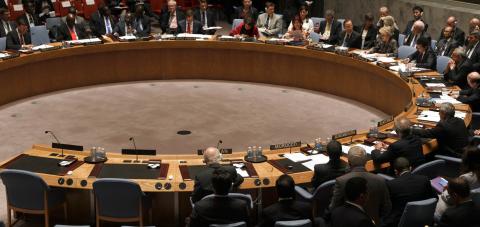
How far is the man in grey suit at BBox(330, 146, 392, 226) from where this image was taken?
641cm

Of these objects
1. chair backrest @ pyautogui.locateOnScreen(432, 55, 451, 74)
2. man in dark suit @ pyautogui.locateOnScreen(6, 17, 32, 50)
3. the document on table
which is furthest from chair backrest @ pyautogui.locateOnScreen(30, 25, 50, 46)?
the document on table

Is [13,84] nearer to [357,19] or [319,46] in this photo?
[319,46]

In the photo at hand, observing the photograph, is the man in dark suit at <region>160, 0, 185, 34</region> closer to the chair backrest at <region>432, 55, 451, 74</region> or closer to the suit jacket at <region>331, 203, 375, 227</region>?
the chair backrest at <region>432, 55, 451, 74</region>

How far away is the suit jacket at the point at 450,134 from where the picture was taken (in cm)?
831

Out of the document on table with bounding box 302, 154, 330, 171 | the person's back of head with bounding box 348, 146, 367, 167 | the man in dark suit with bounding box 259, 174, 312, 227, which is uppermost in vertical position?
the person's back of head with bounding box 348, 146, 367, 167

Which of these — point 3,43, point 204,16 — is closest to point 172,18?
point 204,16

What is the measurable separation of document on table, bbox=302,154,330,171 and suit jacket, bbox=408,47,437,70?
4454 mm

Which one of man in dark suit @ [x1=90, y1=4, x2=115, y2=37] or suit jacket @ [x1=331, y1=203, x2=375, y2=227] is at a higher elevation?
man in dark suit @ [x1=90, y1=4, x2=115, y2=37]

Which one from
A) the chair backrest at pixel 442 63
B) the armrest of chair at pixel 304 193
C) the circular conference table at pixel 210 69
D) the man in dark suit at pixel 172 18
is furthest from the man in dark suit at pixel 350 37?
the armrest of chair at pixel 304 193

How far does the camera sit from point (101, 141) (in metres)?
10.9

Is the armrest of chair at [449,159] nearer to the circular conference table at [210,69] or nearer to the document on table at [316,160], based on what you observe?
the circular conference table at [210,69]

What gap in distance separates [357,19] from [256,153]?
36.1 ft

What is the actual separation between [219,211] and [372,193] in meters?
1.52

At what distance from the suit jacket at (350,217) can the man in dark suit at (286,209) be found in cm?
37
